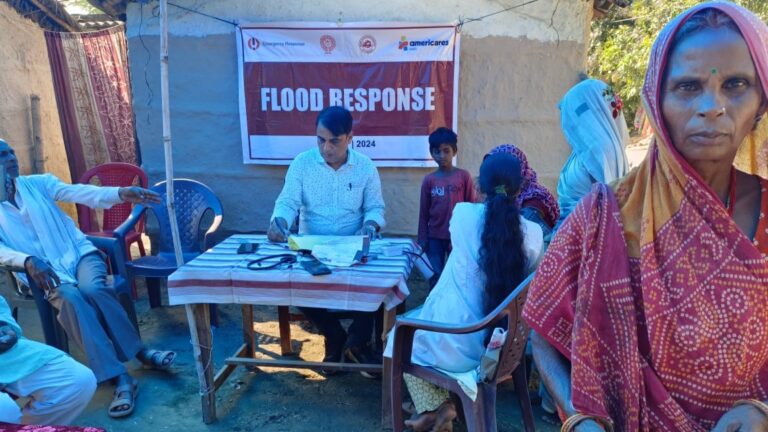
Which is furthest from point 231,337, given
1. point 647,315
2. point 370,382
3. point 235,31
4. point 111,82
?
point 111,82

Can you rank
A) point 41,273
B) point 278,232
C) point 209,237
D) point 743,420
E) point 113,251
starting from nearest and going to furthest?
point 743,420
point 41,273
point 278,232
point 113,251
point 209,237

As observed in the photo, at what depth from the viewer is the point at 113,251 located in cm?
406

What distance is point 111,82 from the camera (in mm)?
6902

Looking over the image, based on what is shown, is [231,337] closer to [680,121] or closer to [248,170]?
[248,170]

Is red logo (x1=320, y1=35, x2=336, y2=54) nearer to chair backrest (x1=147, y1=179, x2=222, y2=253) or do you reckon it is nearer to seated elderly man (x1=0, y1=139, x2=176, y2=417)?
chair backrest (x1=147, y1=179, x2=222, y2=253)

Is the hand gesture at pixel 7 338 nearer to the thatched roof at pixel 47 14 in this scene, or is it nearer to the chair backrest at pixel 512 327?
the chair backrest at pixel 512 327

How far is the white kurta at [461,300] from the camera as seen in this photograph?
2.46m

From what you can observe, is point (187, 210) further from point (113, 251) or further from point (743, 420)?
point (743, 420)

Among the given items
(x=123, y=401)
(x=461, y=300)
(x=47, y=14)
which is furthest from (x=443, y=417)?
(x=47, y=14)

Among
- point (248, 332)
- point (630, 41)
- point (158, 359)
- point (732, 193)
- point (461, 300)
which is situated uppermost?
point (630, 41)

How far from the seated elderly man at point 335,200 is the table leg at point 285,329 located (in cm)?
16

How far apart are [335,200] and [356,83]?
1.69 m

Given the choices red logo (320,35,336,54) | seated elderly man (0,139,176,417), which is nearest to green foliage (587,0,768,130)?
red logo (320,35,336,54)

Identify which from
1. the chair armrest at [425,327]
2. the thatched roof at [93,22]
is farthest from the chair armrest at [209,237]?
the thatched roof at [93,22]
